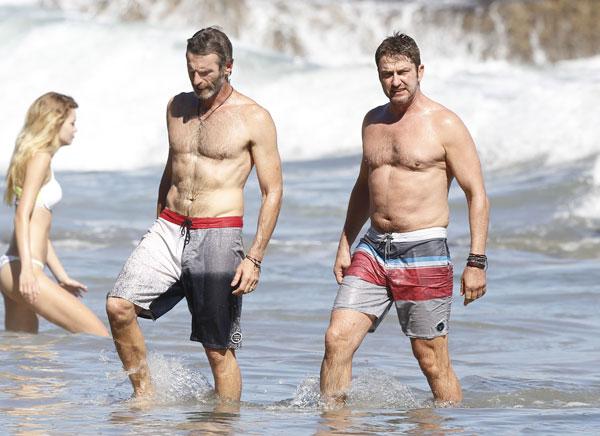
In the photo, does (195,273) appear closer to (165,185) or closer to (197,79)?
(165,185)

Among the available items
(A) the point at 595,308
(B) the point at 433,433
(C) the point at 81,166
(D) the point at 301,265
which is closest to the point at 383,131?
(B) the point at 433,433

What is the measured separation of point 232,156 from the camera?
6.69 m

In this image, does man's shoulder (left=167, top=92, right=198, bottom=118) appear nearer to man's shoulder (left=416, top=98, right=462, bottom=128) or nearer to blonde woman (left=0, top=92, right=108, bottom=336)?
man's shoulder (left=416, top=98, right=462, bottom=128)

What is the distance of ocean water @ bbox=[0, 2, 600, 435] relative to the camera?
6984 millimetres

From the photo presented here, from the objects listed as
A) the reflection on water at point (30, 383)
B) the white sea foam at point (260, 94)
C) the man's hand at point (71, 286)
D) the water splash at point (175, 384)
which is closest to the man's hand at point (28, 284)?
the reflection on water at point (30, 383)

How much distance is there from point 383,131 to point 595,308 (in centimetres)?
428

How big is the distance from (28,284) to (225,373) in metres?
1.73

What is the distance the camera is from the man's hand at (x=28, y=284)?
8078 mm

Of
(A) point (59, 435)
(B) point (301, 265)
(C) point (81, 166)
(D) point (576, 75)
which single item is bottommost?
(A) point (59, 435)

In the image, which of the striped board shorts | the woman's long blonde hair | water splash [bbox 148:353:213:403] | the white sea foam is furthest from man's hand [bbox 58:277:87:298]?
the white sea foam

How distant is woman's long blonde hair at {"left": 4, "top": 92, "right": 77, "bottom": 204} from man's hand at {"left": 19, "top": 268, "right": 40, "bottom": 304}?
1.78 feet

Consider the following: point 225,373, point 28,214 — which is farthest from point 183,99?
point 28,214

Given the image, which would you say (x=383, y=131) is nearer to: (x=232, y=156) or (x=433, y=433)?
(x=232, y=156)

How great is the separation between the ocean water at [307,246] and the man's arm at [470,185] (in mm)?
660
